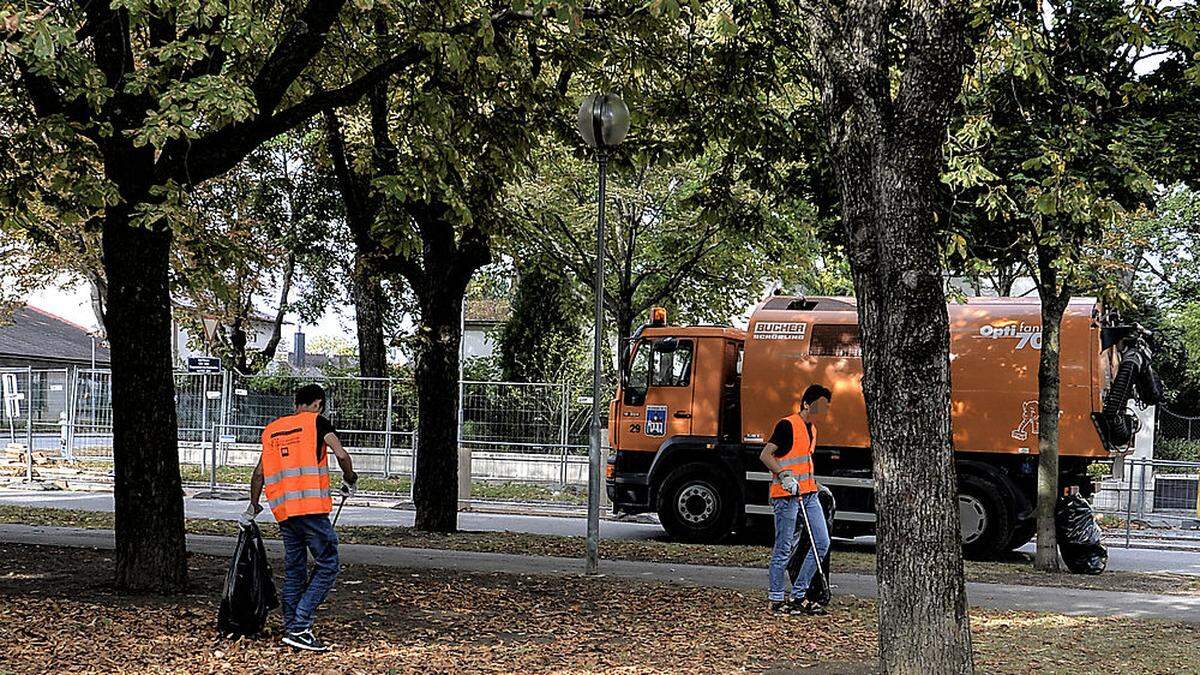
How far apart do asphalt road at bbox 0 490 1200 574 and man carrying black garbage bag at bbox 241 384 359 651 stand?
10255 millimetres

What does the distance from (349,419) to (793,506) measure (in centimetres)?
1911

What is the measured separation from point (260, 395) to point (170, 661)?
21200 millimetres

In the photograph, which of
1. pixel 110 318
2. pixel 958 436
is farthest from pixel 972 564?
pixel 110 318

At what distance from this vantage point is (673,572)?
13.2 metres

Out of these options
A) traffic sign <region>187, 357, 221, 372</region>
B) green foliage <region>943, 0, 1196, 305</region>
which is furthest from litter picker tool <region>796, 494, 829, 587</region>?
traffic sign <region>187, 357, 221, 372</region>

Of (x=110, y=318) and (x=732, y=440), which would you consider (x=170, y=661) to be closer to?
(x=110, y=318)

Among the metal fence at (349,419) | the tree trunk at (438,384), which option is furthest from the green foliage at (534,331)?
the tree trunk at (438,384)

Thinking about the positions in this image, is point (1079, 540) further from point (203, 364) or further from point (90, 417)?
point (90, 417)

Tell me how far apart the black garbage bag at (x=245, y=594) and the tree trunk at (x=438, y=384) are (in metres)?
7.25

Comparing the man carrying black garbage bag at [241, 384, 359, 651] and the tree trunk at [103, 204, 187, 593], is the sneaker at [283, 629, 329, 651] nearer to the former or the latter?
the man carrying black garbage bag at [241, 384, 359, 651]

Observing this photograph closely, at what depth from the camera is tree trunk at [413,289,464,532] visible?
15.6 m

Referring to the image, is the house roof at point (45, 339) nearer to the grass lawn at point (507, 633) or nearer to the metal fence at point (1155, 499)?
the metal fence at point (1155, 499)

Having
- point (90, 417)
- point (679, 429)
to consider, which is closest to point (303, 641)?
point (679, 429)

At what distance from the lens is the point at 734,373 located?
61.0ft
